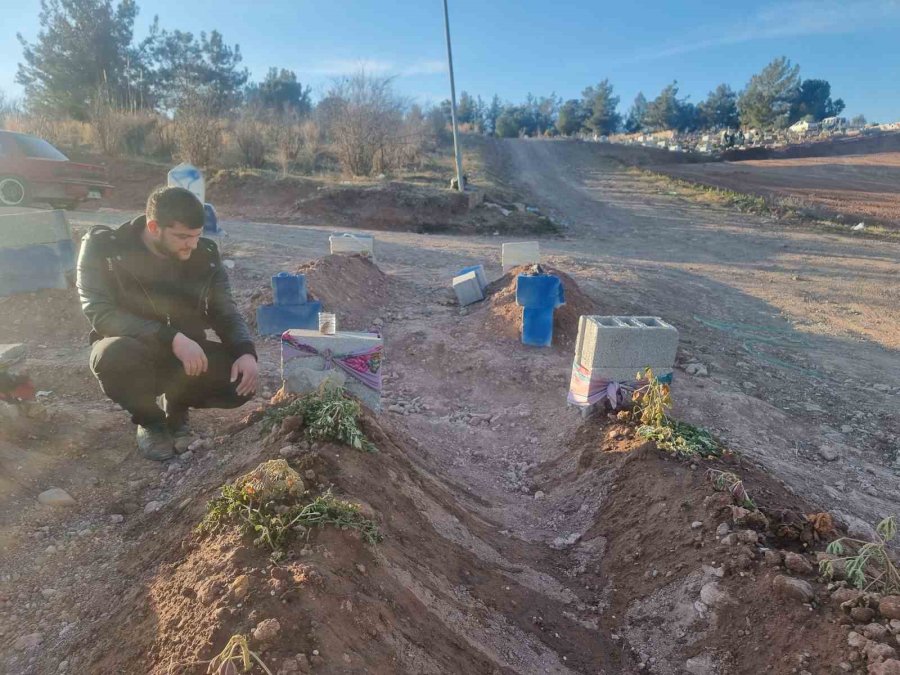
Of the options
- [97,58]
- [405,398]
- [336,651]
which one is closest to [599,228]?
[405,398]

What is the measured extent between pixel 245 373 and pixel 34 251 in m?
4.12

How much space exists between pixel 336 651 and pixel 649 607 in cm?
154

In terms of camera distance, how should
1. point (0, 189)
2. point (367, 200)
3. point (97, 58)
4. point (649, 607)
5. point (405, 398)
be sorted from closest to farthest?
point (649, 607) < point (405, 398) < point (0, 189) < point (367, 200) < point (97, 58)

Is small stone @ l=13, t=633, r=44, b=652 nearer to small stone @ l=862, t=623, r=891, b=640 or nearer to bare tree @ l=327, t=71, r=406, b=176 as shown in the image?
small stone @ l=862, t=623, r=891, b=640

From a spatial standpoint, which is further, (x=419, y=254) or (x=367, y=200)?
(x=367, y=200)

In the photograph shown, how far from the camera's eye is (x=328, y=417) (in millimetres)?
2787

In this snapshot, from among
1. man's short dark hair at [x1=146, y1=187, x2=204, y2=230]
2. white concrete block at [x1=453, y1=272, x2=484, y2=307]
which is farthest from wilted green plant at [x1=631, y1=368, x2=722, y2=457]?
white concrete block at [x1=453, y1=272, x2=484, y2=307]

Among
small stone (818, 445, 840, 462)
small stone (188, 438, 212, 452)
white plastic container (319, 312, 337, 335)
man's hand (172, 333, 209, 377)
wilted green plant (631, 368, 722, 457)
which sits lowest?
small stone (818, 445, 840, 462)

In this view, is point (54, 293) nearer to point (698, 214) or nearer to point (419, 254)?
point (419, 254)

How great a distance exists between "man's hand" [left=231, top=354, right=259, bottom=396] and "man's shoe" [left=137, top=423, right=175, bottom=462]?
57 centimetres

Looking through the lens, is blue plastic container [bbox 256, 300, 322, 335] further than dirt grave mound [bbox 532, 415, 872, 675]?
Yes

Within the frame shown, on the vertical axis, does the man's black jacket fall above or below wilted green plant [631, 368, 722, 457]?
above

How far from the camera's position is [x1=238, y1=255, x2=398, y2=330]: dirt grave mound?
6.68 m

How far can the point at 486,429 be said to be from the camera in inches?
185
